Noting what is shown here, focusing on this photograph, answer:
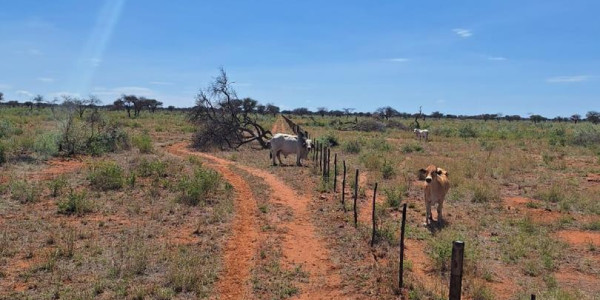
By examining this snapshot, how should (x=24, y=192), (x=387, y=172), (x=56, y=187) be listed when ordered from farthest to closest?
(x=387, y=172), (x=56, y=187), (x=24, y=192)

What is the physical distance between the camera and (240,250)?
361 inches

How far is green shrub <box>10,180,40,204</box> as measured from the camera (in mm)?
12539

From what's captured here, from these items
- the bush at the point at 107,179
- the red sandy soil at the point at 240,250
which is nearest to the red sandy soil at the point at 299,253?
the red sandy soil at the point at 240,250

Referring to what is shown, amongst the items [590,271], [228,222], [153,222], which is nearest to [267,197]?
[228,222]

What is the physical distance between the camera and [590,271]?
8.84 m

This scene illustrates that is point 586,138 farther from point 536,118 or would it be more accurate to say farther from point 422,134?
point 536,118

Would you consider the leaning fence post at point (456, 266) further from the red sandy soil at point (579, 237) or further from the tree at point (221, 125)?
the tree at point (221, 125)

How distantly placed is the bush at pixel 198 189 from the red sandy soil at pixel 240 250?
0.86 meters

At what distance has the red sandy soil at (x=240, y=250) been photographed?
734 centimetres

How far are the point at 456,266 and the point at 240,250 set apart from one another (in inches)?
197

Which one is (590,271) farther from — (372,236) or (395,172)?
(395,172)

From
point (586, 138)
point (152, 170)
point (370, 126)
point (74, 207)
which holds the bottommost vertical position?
point (74, 207)

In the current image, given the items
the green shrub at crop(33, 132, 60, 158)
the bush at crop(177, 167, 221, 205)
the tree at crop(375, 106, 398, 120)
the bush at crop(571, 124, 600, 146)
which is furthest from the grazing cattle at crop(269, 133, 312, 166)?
the tree at crop(375, 106, 398, 120)

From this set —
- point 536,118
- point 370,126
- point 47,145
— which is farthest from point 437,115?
point 47,145
